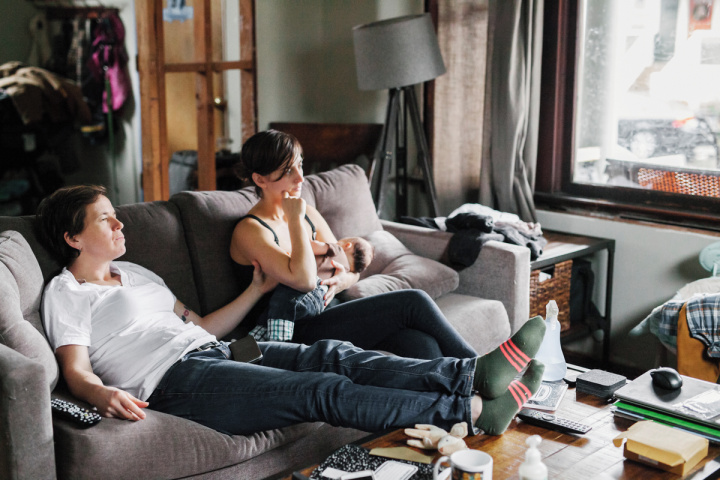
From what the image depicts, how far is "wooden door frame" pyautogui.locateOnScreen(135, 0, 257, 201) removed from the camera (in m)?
3.71

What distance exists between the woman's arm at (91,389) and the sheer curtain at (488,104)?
2.14m

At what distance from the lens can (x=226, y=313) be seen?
83.1 inches

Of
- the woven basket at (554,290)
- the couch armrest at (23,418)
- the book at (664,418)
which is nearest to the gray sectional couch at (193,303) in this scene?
the couch armrest at (23,418)

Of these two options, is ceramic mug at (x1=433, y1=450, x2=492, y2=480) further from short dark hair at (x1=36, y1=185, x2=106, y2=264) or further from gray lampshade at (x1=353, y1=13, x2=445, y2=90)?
gray lampshade at (x1=353, y1=13, x2=445, y2=90)

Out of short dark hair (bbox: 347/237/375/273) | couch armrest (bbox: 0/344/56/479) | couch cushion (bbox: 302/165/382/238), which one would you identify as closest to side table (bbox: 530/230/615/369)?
couch cushion (bbox: 302/165/382/238)

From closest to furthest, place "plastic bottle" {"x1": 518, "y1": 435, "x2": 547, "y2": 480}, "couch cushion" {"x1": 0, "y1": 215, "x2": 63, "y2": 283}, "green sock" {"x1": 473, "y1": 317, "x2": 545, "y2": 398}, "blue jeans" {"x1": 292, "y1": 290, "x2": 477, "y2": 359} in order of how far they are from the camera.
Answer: "plastic bottle" {"x1": 518, "y1": 435, "x2": 547, "y2": 480} < "green sock" {"x1": 473, "y1": 317, "x2": 545, "y2": 398} < "couch cushion" {"x1": 0, "y1": 215, "x2": 63, "y2": 283} < "blue jeans" {"x1": 292, "y1": 290, "x2": 477, "y2": 359}

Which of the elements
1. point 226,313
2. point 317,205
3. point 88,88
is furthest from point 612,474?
point 88,88

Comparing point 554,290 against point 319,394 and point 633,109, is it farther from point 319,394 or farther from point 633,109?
point 319,394

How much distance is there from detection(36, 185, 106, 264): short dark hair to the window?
224 cm

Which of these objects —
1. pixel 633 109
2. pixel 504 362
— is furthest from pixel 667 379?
pixel 633 109

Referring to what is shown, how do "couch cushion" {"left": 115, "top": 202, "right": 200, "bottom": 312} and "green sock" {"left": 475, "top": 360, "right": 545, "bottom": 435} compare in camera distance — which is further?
"couch cushion" {"left": 115, "top": 202, "right": 200, "bottom": 312}

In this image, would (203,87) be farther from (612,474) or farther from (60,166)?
(612,474)

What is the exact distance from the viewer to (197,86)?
3828 millimetres

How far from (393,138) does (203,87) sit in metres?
1.06
